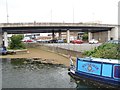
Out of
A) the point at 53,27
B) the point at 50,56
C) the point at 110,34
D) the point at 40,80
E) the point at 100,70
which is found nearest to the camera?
the point at 100,70

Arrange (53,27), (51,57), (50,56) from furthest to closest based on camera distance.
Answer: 1. (53,27)
2. (50,56)
3. (51,57)

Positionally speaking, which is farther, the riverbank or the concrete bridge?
the concrete bridge

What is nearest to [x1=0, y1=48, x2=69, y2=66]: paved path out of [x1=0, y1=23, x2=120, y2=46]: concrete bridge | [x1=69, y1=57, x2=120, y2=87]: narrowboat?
[x1=69, y1=57, x2=120, y2=87]: narrowboat

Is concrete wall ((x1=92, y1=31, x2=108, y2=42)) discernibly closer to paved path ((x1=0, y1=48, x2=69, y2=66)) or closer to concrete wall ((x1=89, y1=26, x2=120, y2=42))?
concrete wall ((x1=89, y1=26, x2=120, y2=42))

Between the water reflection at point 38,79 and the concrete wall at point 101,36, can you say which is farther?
the concrete wall at point 101,36

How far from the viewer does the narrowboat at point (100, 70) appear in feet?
57.1

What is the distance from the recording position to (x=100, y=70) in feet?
60.9

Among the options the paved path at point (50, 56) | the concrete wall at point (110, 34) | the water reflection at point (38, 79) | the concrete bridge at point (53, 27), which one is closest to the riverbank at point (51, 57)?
the paved path at point (50, 56)

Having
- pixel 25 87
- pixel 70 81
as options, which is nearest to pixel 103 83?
pixel 70 81

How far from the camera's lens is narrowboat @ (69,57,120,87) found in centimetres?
1741

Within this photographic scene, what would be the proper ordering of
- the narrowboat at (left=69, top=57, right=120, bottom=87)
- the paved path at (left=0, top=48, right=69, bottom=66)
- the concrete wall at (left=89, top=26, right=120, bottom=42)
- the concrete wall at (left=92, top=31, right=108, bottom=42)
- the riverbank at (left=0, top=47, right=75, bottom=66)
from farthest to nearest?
1. the concrete wall at (left=92, top=31, right=108, bottom=42)
2. the concrete wall at (left=89, top=26, right=120, bottom=42)
3. the paved path at (left=0, top=48, right=69, bottom=66)
4. the riverbank at (left=0, top=47, right=75, bottom=66)
5. the narrowboat at (left=69, top=57, right=120, bottom=87)

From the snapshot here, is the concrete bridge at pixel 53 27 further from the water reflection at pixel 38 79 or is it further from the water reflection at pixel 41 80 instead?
the water reflection at pixel 41 80

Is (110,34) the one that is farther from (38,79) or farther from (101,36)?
(38,79)

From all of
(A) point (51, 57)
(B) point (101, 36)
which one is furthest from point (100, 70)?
(B) point (101, 36)
